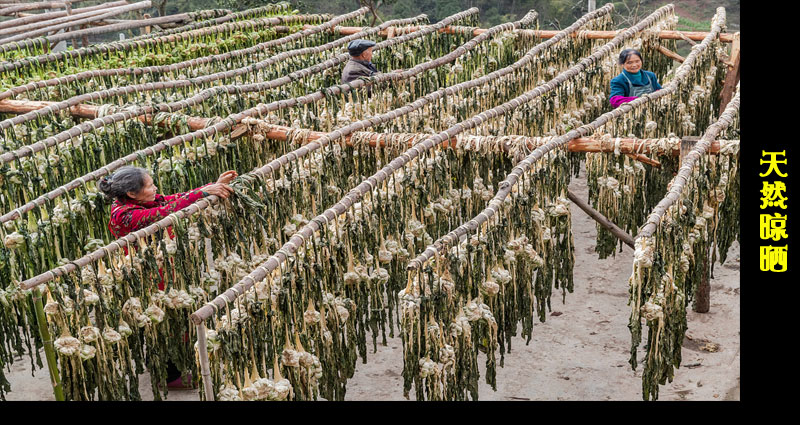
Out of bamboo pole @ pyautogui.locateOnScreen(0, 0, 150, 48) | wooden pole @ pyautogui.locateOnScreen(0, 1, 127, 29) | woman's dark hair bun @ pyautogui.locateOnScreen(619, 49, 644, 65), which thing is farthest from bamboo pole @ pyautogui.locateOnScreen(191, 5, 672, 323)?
wooden pole @ pyautogui.locateOnScreen(0, 1, 127, 29)

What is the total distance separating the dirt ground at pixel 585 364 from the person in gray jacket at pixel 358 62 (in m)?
2.96

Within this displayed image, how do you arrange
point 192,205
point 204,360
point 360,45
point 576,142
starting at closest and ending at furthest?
point 204,360, point 192,205, point 576,142, point 360,45

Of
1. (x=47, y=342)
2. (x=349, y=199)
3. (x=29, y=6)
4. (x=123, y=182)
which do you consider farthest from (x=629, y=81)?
(x=29, y=6)

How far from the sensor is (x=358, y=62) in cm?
866

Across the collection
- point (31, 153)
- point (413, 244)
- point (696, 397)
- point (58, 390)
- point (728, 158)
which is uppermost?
point (31, 153)

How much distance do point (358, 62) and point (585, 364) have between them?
13.1ft

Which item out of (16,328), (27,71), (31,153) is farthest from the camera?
(27,71)

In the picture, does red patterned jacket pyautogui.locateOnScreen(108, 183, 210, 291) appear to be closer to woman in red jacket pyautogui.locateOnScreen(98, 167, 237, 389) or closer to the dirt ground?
woman in red jacket pyautogui.locateOnScreen(98, 167, 237, 389)

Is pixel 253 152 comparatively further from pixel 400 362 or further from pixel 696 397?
pixel 696 397

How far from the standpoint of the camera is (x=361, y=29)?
1176 cm

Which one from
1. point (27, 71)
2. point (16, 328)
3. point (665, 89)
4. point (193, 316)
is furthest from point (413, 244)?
point (27, 71)

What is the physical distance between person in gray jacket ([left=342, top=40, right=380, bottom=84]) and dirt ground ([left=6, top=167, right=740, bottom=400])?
9.71ft

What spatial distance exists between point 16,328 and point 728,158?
177 inches

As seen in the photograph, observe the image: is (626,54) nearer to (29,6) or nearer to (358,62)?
(358,62)
